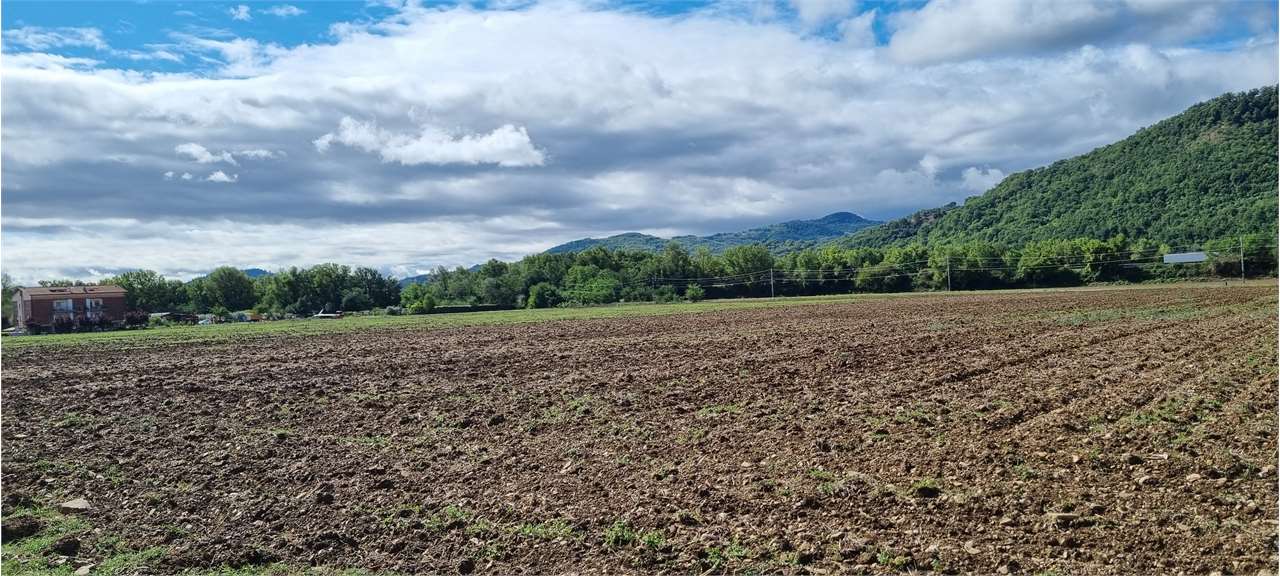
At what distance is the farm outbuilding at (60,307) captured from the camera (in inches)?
2135

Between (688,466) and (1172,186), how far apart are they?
180728 mm

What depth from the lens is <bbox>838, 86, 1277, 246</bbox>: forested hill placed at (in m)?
139

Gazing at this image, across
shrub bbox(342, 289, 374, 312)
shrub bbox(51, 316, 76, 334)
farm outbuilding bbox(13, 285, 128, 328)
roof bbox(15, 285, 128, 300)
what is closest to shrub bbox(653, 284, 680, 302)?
shrub bbox(342, 289, 374, 312)

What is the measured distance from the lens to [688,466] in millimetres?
9516

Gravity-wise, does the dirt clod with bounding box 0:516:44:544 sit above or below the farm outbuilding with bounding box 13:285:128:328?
below

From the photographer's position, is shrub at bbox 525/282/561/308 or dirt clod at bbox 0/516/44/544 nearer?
dirt clod at bbox 0/516/44/544

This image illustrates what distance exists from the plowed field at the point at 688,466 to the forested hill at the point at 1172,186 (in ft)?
453

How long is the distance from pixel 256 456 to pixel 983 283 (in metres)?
106

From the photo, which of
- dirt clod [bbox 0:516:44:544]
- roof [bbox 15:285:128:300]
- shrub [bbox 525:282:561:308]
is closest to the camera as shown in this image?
dirt clod [bbox 0:516:44:544]

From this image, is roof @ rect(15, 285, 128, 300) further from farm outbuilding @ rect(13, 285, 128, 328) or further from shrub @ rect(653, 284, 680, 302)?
shrub @ rect(653, 284, 680, 302)

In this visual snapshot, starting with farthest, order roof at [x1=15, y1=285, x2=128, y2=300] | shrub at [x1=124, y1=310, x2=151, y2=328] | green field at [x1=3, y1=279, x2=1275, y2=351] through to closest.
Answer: roof at [x1=15, y1=285, x2=128, y2=300]
shrub at [x1=124, y1=310, x2=151, y2=328]
green field at [x1=3, y1=279, x2=1275, y2=351]

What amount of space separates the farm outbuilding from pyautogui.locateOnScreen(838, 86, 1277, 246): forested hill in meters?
147

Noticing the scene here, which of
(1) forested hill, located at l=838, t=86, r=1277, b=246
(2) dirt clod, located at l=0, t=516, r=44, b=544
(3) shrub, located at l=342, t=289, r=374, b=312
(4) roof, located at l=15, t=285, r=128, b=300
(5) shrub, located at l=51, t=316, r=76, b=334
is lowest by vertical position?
(2) dirt clod, located at l=0, t=516, r=44, b=544

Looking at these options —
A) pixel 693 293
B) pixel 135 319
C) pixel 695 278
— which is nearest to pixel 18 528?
pixel 135 319
